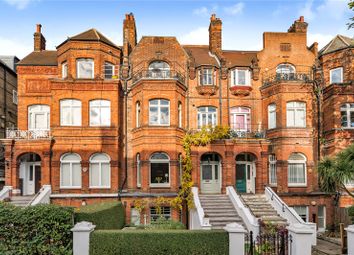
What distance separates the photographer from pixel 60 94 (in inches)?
930

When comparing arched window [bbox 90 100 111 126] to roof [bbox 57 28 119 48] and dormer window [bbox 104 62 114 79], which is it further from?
roof [bbox 57 28 119 48]

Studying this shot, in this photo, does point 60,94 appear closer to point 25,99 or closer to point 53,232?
point 25,99

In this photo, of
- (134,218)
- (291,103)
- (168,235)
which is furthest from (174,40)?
(168,235)

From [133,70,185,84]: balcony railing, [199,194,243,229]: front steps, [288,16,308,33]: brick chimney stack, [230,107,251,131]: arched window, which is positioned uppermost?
[288,16,308,33]: brick chimney stack

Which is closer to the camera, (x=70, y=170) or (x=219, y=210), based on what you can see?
(x=219, y=210)

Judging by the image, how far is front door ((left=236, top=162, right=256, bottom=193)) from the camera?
25578 millimetres

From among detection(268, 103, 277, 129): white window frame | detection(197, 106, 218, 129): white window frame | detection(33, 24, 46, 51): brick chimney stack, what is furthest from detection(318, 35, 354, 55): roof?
detection(33, 24, 46, 51): brick chimney stack

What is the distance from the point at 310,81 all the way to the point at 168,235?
54.5 feet

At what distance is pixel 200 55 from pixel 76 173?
11972 mm

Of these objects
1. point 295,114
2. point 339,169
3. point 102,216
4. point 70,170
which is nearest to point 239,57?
point 295,114

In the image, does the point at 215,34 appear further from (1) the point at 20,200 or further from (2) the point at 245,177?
(1) the point at 20,200

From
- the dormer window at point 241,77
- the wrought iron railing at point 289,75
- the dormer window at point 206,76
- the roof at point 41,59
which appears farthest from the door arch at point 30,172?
the wrought iron railing at point 289,75

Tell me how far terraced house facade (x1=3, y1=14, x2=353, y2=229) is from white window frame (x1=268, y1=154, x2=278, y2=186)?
71 millimetres

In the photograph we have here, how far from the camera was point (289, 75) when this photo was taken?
83.3 feet
